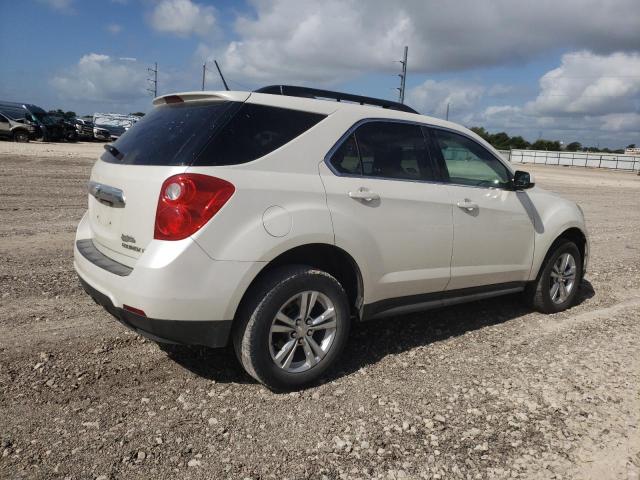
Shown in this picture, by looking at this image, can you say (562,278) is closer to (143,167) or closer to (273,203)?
(273,203)

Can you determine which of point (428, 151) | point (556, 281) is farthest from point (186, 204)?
point (556, 281)

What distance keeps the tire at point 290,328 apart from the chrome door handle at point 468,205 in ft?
4.37

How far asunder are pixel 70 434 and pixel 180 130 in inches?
72.7

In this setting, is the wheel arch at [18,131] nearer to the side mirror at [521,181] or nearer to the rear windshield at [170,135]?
the rear windshield at [170,135]

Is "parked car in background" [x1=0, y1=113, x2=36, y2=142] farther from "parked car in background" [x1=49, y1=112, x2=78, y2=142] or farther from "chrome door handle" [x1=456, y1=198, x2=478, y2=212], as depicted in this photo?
"chrome door handle" [x1=456, y1=198, x2=478, y2=212]

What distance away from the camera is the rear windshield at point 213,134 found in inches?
124

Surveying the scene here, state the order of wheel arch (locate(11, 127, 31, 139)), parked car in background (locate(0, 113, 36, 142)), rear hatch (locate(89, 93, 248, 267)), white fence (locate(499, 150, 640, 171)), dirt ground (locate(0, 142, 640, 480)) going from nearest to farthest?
dirt ground (locate(0, 142, 640, 480)) → rear hatch (locate(89, 93, 248, 267)) → parked car in background (locate(0, 113, 36, 142)) → wheel arch (locate(11, 127, 31, 139)) → white fence (locate(499, 150, 640, 171))

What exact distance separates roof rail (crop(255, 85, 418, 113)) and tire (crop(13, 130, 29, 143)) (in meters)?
29.4

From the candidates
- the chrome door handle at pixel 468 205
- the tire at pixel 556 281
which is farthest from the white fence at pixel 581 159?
the chrome door handle at pixel 468 205

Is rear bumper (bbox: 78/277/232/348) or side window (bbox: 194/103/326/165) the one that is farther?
side window (bbox: 194/103/326/165)

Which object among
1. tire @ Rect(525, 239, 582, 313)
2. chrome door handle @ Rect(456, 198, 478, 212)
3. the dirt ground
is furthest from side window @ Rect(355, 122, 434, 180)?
tire @ Rect(525, 239, 582, 313)

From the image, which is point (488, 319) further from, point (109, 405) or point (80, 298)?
point (80, 298)

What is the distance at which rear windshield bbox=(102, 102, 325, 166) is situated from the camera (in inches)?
124

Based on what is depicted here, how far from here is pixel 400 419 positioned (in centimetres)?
329
